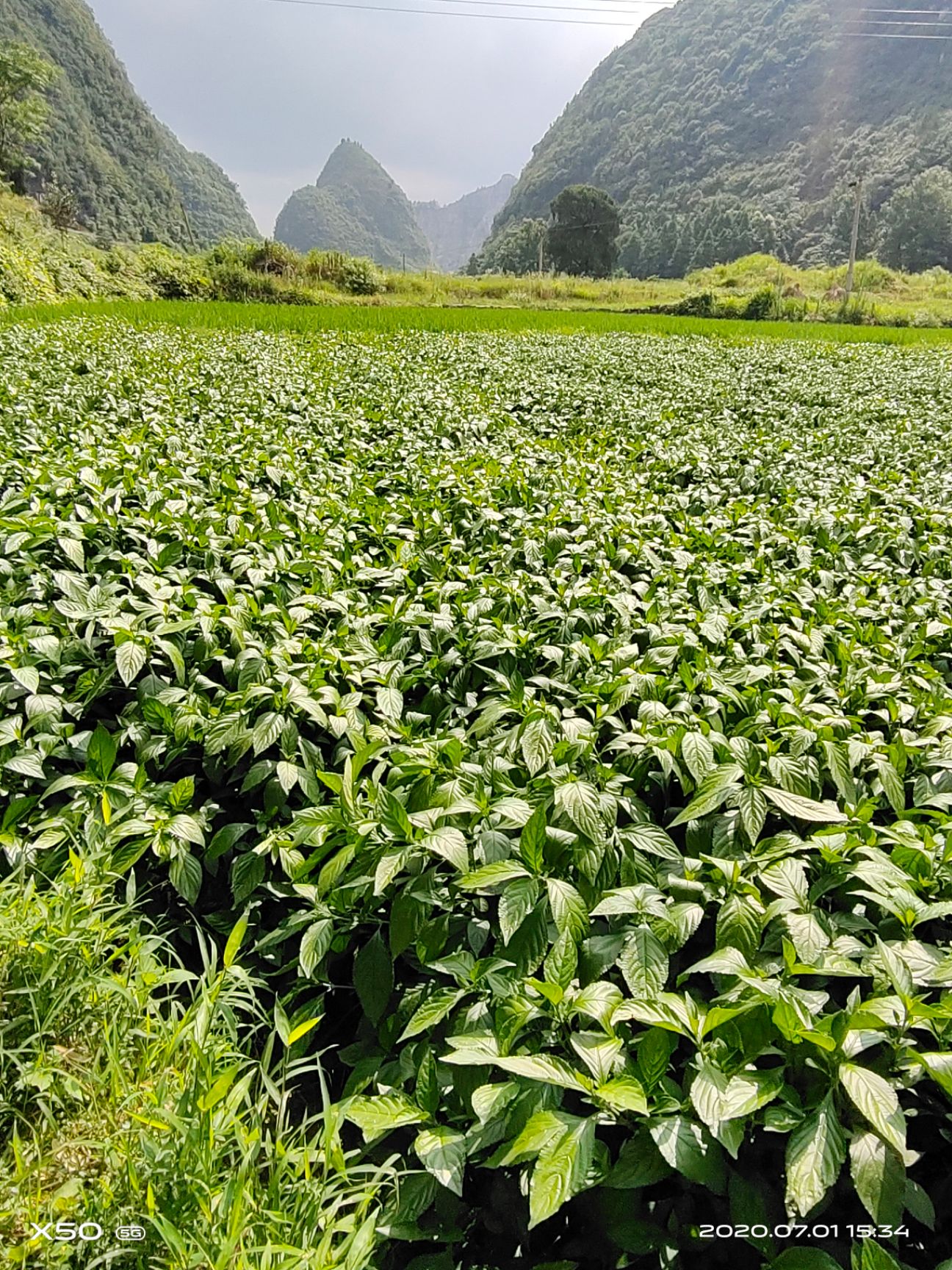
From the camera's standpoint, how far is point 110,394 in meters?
5.61

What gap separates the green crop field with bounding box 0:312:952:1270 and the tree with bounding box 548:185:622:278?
214 ft

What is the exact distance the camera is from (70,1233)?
1.09m

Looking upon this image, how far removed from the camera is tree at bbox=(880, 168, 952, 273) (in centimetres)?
5412

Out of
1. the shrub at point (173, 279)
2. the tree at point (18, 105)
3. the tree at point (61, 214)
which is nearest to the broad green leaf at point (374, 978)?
the shrub at point (173, 279)

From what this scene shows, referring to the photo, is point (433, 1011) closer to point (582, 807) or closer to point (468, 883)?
point (468, 883)

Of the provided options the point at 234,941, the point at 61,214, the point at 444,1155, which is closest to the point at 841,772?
the point at 444,1155

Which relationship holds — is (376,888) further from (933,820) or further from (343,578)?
(343,578)

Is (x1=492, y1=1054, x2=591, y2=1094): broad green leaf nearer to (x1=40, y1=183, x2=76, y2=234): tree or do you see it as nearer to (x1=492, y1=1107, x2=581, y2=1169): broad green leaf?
(x1=492, y1=1107, x2=581, y2=1169): broad green leaf

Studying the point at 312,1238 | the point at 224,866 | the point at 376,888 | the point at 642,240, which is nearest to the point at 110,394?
the point at 224,866

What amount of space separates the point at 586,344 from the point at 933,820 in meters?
12.3

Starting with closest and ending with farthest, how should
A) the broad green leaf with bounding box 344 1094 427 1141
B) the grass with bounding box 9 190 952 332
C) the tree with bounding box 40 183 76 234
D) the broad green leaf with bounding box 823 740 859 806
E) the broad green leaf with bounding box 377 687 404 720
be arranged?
the broad green leaf with bounding box 344 1094 427 1141
the broad green leaf with bounding box 823 740 859 806
the broad green leaf with bounding box 377 687 404 720
the grass with bounding box 9 190 952 332
the tree with bounding box 40 183 76 234

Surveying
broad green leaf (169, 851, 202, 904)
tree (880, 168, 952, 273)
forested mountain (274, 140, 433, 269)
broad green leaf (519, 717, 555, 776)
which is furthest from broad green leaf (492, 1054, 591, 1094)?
forested mountain (274, 140, 433, 269)

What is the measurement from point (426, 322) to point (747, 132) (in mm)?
103481

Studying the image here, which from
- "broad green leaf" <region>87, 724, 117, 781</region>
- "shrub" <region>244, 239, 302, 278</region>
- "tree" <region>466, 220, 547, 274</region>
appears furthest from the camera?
"tree" <region>466, 220, 547, 274</region>
